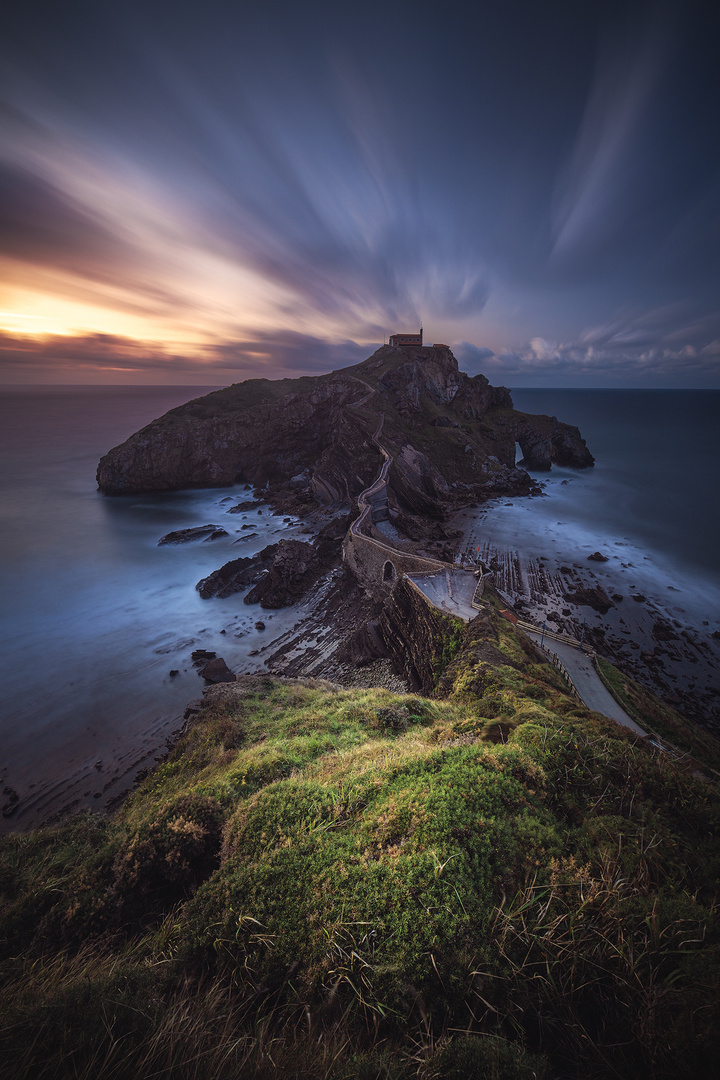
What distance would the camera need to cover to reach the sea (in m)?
17.0

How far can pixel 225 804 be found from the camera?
6273 mm

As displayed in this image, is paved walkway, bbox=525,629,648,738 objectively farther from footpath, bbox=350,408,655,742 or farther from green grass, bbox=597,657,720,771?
green grass, bbox=597,657,720,771

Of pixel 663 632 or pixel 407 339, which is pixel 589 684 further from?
pixel 407 339

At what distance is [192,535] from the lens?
43.2 meters

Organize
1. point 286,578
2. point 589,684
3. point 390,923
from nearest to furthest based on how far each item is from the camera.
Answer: point 390,923, point 589,684, point 286,578

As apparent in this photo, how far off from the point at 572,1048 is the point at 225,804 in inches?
204

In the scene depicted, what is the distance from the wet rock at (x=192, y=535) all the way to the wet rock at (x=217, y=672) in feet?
77.8

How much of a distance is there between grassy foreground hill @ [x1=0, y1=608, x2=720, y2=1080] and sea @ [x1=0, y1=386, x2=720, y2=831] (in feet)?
39.4

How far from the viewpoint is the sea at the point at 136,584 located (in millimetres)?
A: 17047

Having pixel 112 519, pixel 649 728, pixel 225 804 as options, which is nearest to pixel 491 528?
pixel 649 728

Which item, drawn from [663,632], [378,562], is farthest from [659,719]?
[378,562]

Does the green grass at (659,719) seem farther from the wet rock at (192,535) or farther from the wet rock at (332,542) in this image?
the wet rock at (192,535)

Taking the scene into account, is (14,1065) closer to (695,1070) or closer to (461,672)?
(695,1070)

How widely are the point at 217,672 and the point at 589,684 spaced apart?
18588 mm
